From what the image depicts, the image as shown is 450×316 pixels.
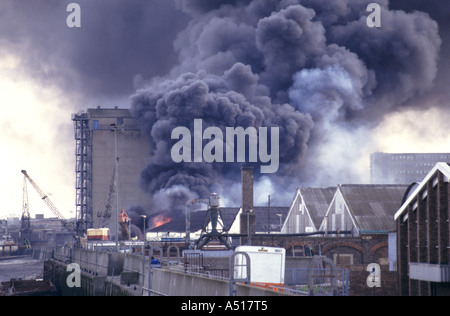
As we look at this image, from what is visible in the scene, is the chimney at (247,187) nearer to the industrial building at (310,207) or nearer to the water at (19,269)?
the industrial building at (310,207)

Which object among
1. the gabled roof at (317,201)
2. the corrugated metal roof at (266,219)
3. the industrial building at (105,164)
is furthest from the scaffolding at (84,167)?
the gabled roof at (317,201)

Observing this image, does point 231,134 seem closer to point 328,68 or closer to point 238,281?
point 328,68

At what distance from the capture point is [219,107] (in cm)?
14575

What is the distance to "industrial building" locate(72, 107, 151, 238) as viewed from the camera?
151 meters

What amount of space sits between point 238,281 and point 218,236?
5056 cm

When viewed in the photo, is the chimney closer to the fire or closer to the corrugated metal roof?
the corrugated metal roof

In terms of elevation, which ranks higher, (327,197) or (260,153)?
(260,153)

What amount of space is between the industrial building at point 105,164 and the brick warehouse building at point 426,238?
101056mm

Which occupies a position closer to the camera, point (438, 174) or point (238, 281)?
point (238, 281)

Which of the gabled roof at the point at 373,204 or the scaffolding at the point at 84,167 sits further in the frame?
the scaffolding at the point at 84,167

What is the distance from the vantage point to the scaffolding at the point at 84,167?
15112 centimetres

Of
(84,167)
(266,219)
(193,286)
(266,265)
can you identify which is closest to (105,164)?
(84,167)
